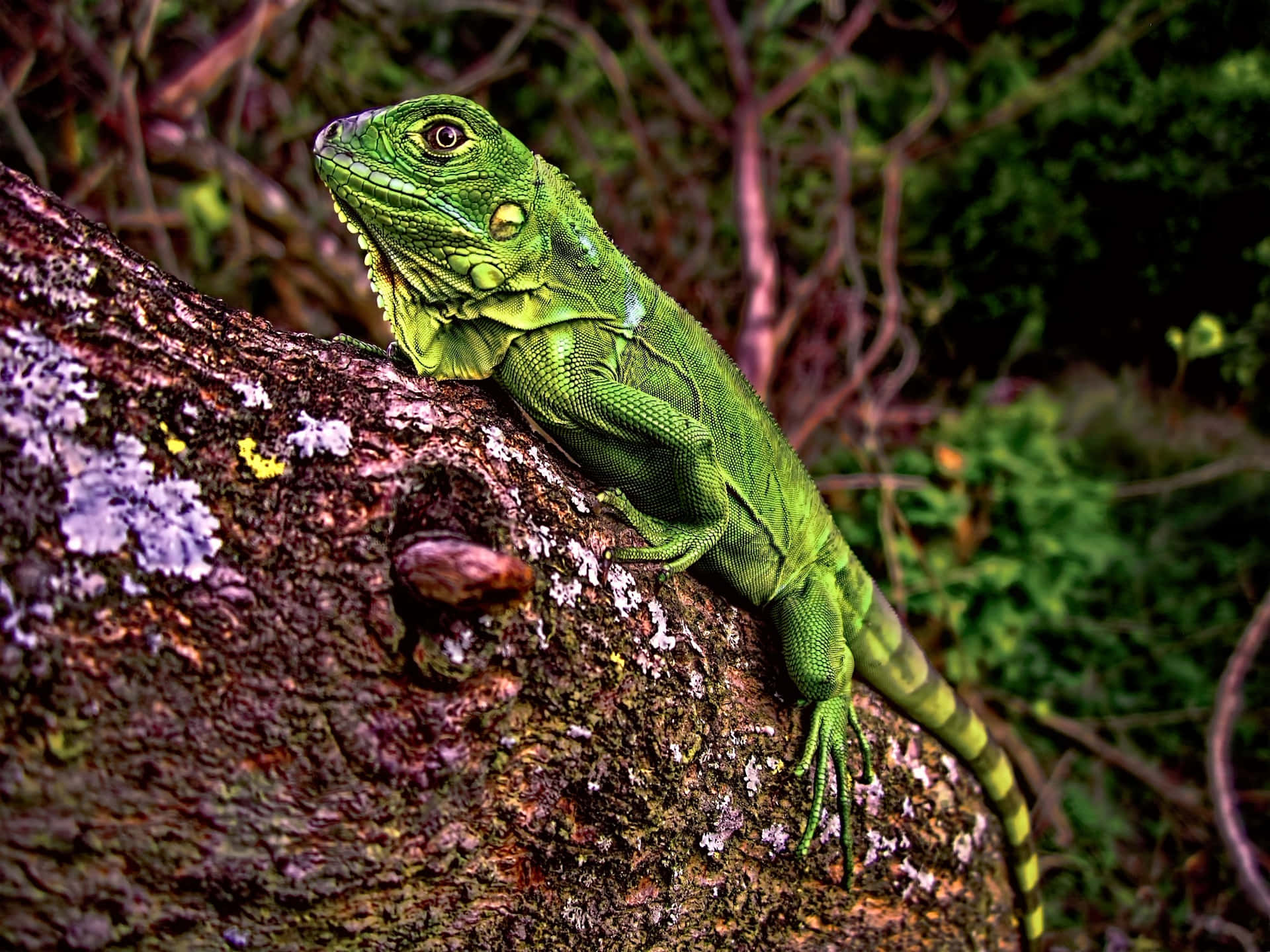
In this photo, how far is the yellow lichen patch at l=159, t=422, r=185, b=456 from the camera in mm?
1255

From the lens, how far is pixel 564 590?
1.54 meters

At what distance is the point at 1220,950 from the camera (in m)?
4.37

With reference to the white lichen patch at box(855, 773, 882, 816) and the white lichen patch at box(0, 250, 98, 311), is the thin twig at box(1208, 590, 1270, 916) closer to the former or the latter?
the white lichen patch at box(855, 773, 882, 816)

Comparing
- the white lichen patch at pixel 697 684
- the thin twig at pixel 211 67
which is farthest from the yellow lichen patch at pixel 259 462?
the thin twig at pixel 211 67

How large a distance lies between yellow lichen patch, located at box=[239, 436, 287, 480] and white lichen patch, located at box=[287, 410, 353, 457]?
0.13 ft

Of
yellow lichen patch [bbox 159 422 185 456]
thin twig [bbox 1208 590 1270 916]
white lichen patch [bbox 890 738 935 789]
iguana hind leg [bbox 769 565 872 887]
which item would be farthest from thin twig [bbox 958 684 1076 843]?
yellow lichen patch [bbox 159 422 185 456]

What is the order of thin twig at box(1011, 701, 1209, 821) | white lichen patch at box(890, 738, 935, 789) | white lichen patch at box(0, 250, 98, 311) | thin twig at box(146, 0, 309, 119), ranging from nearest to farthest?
white lichen patch at box(0, 250, 98, 311) → white lichen patch at box(890, 738, 935, 789) → thin twig at box(146, 0, 309, 119) → thin twig at box(1011, 701, 1209, 821)

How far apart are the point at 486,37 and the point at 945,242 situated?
3852 millimetres

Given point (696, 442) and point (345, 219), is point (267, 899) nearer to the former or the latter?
point (696, 442)

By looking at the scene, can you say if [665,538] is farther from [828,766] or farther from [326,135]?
[326,135]

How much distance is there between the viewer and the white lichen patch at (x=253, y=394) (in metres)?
1.36

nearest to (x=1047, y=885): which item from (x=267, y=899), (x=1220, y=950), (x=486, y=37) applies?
(x=1220, y=950)

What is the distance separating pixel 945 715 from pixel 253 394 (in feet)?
6.56

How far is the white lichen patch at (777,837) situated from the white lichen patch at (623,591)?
63 centimetres
